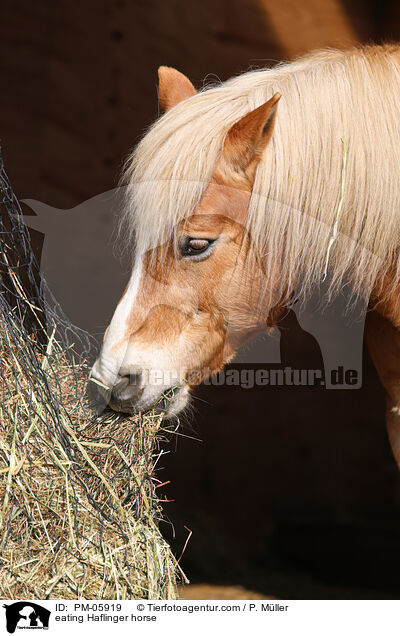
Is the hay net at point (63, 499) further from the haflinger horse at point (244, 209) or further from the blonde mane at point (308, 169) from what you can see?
the blonde mane at point (308, 169)

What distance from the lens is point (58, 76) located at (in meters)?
2.22

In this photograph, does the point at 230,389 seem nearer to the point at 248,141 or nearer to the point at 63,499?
the point at 63,499

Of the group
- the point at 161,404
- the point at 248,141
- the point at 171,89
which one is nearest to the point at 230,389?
the point at 161,404

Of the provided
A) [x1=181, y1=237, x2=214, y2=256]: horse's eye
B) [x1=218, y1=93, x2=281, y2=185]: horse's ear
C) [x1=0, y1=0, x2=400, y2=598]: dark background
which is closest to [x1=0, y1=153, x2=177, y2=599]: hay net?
[x1=181, y1=237, x2=214, y2=256]: horse's eye

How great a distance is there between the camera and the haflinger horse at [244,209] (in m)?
1.20

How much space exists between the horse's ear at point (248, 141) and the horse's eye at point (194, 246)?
0.45ft

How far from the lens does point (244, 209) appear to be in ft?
3.98

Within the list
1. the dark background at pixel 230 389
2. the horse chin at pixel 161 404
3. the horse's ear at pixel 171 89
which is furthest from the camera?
the dark background at pixel 230 389

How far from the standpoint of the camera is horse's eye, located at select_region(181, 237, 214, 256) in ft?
3.93

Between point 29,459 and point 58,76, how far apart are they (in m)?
1.54

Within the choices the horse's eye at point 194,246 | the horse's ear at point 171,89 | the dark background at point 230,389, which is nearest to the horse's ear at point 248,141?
the horse's eye at point 194,246

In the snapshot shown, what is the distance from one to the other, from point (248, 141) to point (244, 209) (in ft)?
0.42
